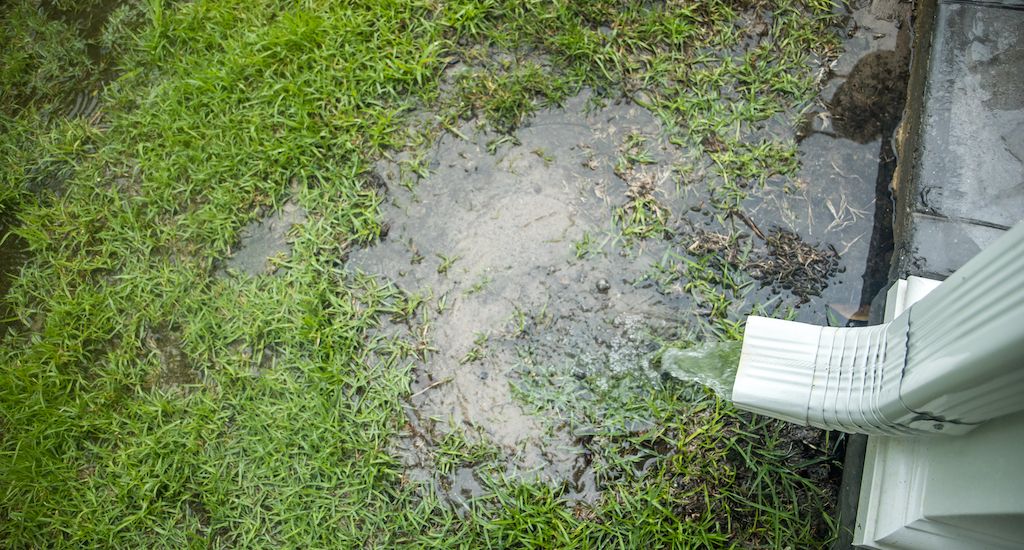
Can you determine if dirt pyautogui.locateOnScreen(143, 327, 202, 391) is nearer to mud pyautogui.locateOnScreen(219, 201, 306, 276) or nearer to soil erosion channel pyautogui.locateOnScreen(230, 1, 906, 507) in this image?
mud pyautogui.locateOnScreen(219, 201, 306, 276)

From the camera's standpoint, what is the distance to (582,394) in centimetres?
246

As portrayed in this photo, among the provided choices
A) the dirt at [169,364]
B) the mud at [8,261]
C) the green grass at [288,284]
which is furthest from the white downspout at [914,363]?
the mud at [8,261]

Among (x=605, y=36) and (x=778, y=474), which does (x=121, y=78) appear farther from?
(x=778, y=474)

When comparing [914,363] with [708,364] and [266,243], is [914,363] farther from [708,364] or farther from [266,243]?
→ [266,243]

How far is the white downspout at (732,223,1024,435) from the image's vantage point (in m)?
1.32

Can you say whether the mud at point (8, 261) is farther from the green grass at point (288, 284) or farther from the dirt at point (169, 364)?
the dirt at point (169, 364)

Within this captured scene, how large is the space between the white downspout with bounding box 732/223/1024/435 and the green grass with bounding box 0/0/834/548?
42 cm

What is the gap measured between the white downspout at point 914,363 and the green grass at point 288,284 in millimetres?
421

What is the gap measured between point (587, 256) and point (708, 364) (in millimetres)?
572

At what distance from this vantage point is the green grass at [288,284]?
→ 238 centimetres

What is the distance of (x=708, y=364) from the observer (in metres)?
2.40

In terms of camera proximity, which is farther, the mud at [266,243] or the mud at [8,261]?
the mud at [8,261]

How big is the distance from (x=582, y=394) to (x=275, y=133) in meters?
1.61

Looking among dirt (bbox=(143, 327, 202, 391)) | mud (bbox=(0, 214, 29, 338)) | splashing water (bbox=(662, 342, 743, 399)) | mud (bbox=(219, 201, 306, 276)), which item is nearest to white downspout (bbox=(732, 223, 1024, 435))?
splashing water (bbox=(662, 342, 743, 399))
